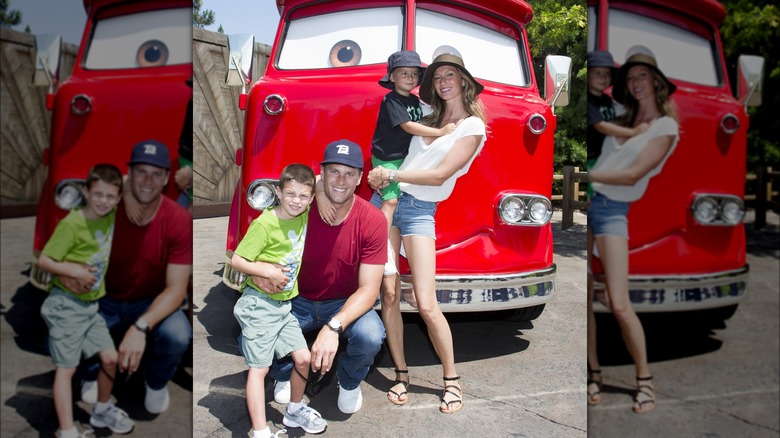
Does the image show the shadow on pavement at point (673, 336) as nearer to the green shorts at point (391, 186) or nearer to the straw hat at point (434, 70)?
the green shorts at point (391, 186)

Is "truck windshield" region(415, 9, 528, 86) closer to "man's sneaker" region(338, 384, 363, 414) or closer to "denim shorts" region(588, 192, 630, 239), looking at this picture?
"denim shorts" region(588, 192, 630, 239)

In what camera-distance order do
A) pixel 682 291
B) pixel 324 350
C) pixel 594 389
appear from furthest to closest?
pixel 324 350 < pixel 594 389 < pixel 682 291

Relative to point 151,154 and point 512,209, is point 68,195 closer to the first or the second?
point 151,154

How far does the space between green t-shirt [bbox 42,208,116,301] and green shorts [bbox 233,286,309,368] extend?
0.50 metres

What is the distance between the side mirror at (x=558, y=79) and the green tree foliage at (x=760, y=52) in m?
0.68

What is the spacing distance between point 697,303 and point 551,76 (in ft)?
3.21

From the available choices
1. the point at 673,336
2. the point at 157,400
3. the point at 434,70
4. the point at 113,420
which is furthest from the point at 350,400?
the point at 434,70

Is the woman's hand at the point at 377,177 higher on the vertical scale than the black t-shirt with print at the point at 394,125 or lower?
lower

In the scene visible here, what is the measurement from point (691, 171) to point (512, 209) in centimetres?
70

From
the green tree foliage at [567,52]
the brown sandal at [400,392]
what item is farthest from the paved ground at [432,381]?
the green tree foliage at [567,52]

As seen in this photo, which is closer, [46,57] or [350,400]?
[46,57]

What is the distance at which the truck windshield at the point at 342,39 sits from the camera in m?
1.87

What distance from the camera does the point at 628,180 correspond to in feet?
4.26

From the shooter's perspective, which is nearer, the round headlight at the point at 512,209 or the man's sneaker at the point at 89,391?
the man's sneaker at the point at 89,391
